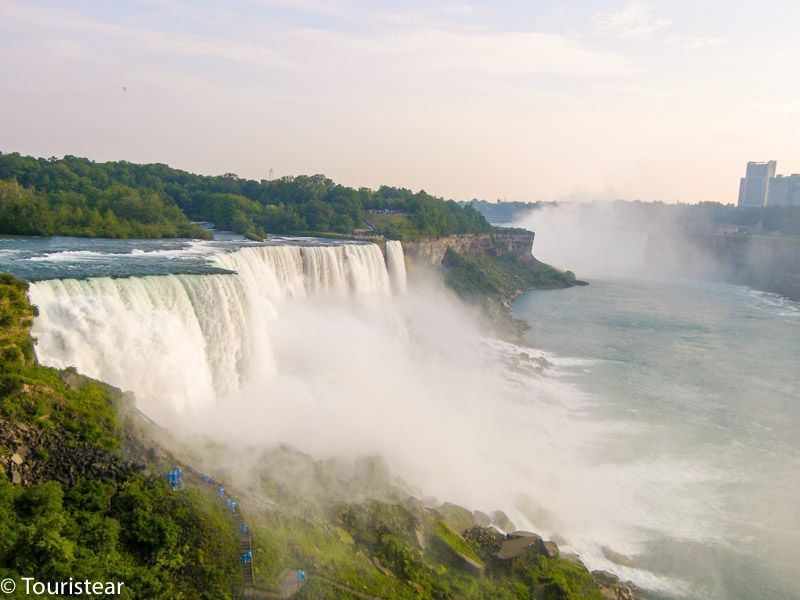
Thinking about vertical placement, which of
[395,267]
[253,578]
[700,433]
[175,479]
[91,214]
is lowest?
[700,433]

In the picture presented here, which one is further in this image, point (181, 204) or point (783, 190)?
point (783, 190)

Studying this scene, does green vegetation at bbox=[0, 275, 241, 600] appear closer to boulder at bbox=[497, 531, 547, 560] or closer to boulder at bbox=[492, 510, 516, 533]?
boulder at bbox=[497, 531, 547, 560]

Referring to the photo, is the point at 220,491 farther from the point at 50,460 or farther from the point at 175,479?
the point at 50,460

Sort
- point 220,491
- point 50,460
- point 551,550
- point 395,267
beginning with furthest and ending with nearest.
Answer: point 395,267, point 551,550, point 220,491, point 50,460

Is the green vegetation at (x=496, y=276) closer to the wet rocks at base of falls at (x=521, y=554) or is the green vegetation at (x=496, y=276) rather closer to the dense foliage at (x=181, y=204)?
the dense foliage at (x=181, y=204)

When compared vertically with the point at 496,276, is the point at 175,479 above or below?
above

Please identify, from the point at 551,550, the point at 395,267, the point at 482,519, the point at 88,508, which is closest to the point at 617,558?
the point at 551,550

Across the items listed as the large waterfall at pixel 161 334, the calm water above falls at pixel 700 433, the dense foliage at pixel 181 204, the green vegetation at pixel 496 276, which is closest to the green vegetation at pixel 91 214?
the dense foliage at pixel 181 204
